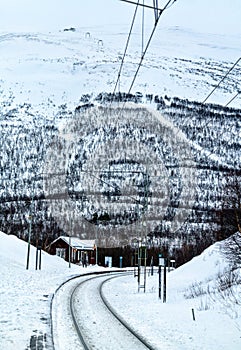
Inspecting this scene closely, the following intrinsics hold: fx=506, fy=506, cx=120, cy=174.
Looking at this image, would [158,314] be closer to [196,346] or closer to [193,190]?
[196,346]

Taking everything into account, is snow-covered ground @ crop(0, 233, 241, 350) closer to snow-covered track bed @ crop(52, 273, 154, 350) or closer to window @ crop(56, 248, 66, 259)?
snow-covered track bed @ crop(52, 273, 154, 350)

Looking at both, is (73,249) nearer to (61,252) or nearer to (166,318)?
(61,252)

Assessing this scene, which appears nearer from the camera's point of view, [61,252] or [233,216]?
[233,216]

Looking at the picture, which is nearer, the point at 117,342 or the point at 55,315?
the point at 117,342

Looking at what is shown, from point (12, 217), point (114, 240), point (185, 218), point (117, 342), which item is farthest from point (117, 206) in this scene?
point (117, 342)

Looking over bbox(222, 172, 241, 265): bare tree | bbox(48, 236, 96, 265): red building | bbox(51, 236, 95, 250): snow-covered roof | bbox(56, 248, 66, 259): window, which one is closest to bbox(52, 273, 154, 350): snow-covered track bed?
bbox(222, 172, 241, 265): bare tree

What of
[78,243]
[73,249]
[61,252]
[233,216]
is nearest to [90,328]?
[233,216]

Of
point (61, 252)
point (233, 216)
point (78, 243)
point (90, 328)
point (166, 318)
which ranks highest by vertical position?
point (78, 243)

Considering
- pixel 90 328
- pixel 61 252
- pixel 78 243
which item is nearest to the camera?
pixel 90 328
